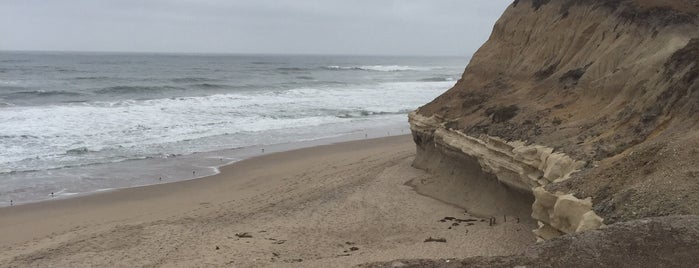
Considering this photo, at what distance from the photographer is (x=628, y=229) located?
175 inches

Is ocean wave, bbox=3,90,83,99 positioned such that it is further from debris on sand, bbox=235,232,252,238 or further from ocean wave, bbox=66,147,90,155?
debris on sand, bbox=235,232,252,238

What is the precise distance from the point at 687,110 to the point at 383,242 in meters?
4.68

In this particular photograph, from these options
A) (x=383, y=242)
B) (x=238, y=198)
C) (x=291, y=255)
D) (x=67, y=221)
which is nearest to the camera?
(x=291, y=255)

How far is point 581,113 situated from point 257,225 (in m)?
5.86

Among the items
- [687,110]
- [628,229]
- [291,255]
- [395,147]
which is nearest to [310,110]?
[395,147]

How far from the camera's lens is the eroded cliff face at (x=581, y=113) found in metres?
6.43

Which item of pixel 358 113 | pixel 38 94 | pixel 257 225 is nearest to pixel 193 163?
pixel 257 225

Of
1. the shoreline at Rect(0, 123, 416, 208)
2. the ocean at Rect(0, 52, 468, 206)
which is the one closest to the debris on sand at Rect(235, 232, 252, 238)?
the shoreline at Rect(0, 123, 416, 208)

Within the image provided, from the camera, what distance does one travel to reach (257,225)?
418 inches

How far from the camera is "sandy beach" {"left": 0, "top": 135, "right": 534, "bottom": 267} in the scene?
897 centimetres

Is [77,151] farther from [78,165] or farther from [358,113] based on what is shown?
[358,113]

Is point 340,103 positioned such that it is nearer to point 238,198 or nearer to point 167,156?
point 167,156

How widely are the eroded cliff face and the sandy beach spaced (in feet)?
3.95

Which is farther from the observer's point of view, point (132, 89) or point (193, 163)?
point (132, 89)
